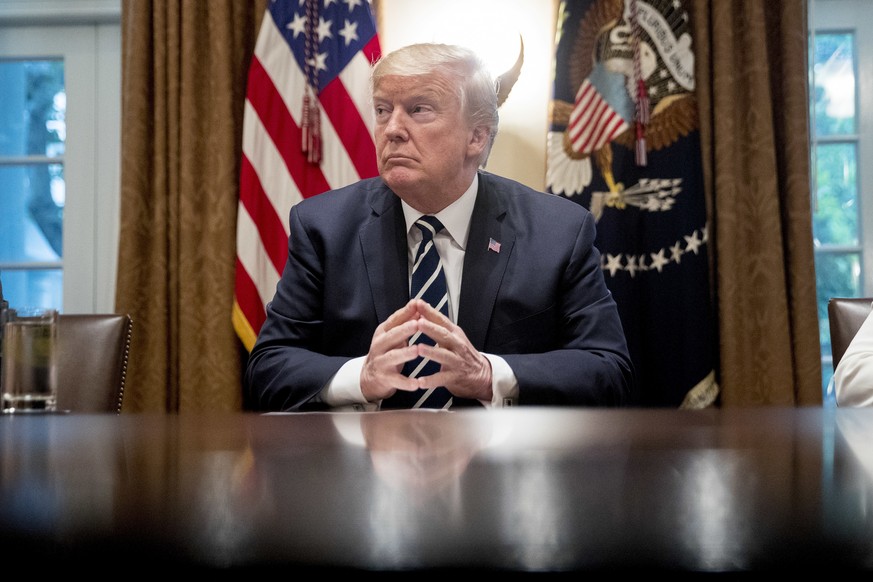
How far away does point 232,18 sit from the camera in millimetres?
3408

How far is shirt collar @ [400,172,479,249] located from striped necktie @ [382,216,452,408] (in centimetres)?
2

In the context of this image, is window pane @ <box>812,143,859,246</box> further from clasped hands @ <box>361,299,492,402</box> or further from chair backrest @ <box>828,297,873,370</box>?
clasped hands @ <box>361,299,492,402</box>

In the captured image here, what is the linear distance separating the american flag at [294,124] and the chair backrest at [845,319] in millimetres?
1777

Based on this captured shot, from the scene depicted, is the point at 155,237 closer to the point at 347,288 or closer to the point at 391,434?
the point at 347,288

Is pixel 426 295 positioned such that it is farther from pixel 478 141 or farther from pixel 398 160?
pixel 478 141

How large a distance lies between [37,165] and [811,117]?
10.5ft

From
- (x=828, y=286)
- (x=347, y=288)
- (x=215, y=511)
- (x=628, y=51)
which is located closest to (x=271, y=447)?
(x=215, y=511)

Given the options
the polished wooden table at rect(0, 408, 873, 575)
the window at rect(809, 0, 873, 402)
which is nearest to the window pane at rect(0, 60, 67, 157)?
the window at rect(809, 0, 873, 402)

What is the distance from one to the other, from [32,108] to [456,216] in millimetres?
2742

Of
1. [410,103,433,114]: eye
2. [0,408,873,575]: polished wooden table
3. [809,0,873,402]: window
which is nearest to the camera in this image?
[0,408,873,575]: polished wooden table

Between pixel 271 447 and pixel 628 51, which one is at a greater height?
pixel 628 51

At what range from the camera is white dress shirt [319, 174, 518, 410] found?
5.21 ft

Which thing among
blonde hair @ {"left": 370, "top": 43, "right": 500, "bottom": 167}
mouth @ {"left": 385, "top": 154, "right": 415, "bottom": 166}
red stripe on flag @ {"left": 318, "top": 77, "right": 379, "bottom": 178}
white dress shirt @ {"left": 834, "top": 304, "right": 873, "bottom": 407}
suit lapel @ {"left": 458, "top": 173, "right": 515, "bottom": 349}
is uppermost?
red stripe on flag @ {"left": 318, "top": 77, "right": 379, "bottom": 178}

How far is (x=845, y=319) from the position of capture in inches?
73.1
